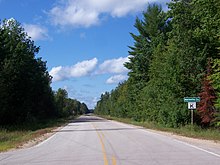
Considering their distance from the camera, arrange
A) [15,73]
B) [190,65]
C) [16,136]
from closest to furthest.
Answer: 1. [16,136]
2. [190,65]
3. [15,73]

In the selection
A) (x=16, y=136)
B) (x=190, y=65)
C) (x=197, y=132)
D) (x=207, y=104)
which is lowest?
(x=16, y=136)

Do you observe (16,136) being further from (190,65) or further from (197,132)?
(190,65)

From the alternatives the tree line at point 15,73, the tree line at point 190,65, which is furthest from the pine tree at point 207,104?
the tree line at point 15,73

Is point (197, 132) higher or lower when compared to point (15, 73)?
lower

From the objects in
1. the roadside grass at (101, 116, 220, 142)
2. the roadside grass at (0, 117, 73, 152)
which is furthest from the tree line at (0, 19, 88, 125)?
the roadside grass at (101, 116, 220, 142)

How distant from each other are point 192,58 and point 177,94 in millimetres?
4591

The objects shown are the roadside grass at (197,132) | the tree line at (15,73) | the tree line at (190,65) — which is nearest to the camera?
the roadside grass at (197,132)

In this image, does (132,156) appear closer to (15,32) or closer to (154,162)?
(154,162)

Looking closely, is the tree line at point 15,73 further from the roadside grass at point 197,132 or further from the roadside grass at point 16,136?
the roadside grass at point 197,132

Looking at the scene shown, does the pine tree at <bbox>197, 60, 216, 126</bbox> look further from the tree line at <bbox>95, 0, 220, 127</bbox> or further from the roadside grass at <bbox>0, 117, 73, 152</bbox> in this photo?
the roadside grass at <bbox>0, 117, 73, 152</bbox>

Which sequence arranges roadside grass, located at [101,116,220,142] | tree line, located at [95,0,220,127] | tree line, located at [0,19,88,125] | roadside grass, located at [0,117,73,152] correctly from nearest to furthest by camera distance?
roadside grass, located at [0,117,73,152]
roadside grass, located at [101,116,220,142]
tree line, located at [95,0,220,127]
tree line, located at [0,19,88,125]

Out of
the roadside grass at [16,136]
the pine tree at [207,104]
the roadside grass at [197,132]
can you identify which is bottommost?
the roadside grass at [16,136]

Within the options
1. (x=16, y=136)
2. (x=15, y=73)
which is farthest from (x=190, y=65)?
(x=15, y=73)

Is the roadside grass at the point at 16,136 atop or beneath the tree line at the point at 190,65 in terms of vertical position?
beneath
